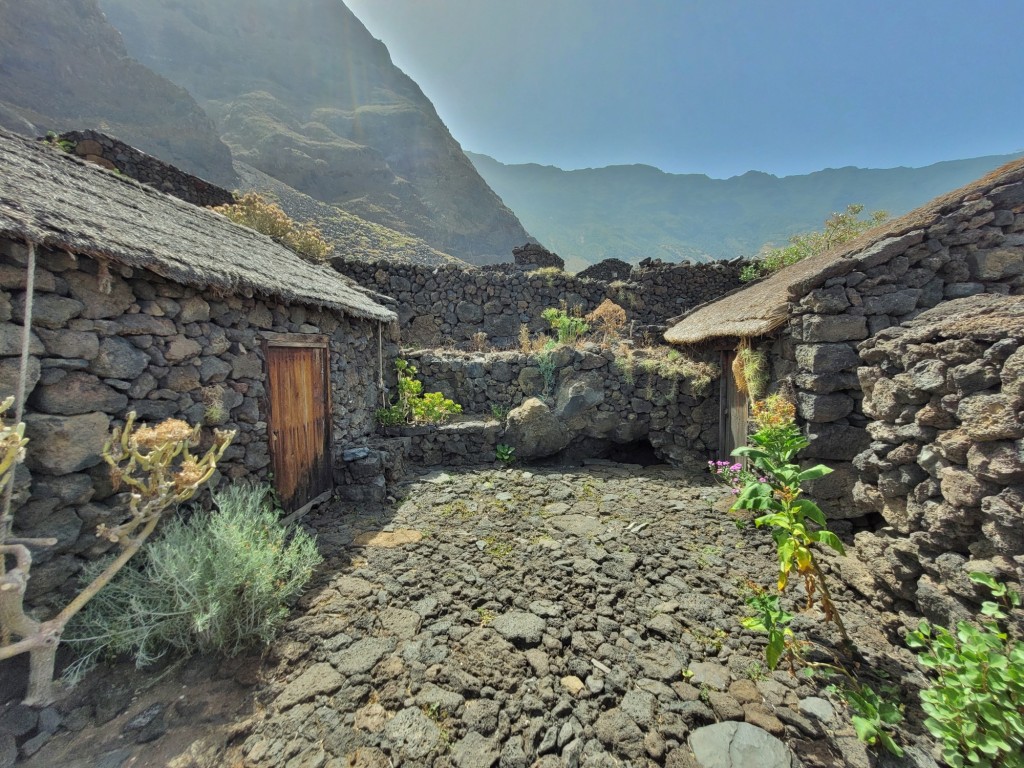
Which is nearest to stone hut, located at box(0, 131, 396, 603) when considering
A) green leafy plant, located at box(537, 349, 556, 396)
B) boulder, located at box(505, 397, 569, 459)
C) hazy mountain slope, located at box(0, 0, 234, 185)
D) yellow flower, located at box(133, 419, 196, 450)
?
yellow flower, located at box(133, 419, 196, 450)

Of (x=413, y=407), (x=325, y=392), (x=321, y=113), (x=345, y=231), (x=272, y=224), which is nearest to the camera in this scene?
(x=325, y=392)

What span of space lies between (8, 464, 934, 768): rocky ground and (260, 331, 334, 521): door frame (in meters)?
1.35

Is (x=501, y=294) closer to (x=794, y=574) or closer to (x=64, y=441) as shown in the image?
(x=794, y=574)

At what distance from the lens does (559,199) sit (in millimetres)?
91688

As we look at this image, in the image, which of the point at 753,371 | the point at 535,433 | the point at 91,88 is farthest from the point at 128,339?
the point at 91,88

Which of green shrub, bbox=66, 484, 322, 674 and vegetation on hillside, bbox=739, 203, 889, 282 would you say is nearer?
green shrub, bbox=66, 484, 322, 674

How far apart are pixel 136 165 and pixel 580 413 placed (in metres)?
12.2

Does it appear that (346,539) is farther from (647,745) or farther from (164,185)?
(164,185)

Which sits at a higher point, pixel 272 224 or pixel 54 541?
pixel 272 224

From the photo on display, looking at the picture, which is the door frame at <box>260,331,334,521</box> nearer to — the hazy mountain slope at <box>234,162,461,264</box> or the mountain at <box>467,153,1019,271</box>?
the hazy mountain slope at <box>234,162,461,264</box>

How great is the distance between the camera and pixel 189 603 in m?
2.64

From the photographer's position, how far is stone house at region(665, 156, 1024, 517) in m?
3.91

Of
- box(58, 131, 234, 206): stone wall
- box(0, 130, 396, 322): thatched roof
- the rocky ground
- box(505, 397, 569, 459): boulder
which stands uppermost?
box(58, 131, 234, 206): stone wall

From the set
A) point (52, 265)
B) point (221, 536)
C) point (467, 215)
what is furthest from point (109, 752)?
point (467, 215)
